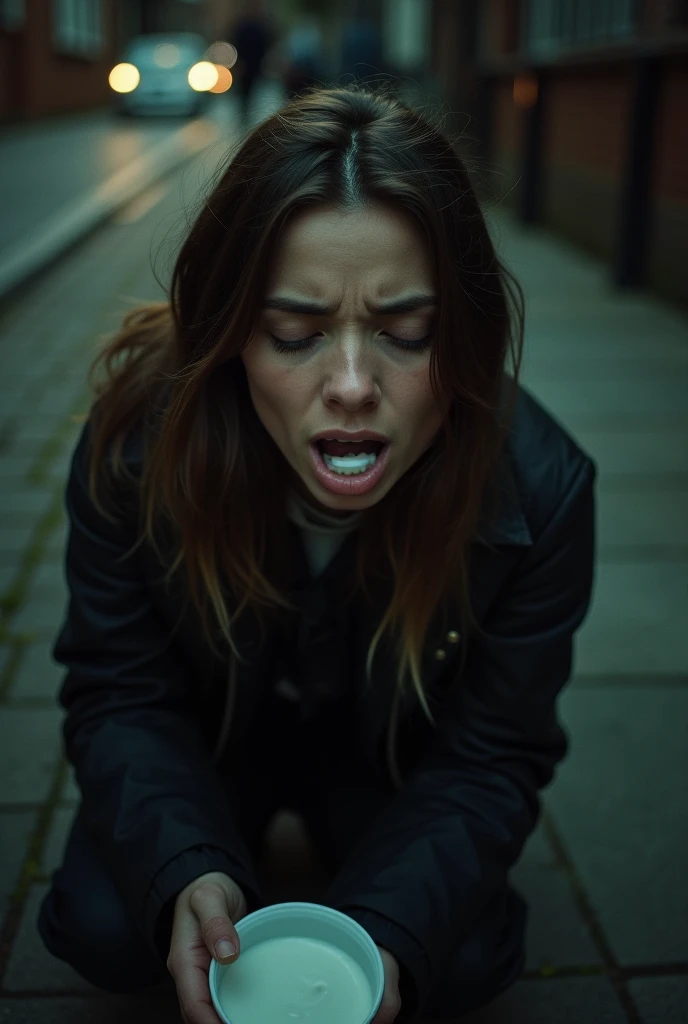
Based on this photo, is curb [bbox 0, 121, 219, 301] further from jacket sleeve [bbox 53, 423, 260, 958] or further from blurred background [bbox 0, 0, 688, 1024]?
jacket sleeve [bbox 53, 423, 260, 958]

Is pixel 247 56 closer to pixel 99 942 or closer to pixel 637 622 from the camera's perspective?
pixel 637 622

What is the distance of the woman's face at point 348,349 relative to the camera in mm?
1525

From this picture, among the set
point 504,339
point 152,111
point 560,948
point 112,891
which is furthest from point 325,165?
point 152,111

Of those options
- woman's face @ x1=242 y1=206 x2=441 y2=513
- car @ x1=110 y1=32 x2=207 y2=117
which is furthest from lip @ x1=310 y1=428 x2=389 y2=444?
car @ x1=110 y1=32 x2=207 y2=117

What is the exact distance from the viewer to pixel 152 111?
69.4ft

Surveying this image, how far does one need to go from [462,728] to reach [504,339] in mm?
615

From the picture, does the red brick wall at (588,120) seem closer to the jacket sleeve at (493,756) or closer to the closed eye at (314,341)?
the jacket sleeve at (493,756)

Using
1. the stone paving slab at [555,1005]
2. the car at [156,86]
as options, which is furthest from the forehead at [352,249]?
the car at [156,86]

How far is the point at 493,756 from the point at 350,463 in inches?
21.8

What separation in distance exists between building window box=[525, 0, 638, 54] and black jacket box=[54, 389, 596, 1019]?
7.34 metres

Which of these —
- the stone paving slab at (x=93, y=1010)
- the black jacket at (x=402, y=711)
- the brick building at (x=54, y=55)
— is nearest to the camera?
the black jacket at (x=402, y=711)

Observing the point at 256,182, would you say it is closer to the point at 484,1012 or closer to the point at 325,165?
the point at 325,165

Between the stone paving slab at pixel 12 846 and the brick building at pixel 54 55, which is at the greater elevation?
the brick building at pixel 54 55

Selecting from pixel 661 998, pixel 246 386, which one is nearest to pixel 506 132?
pixel 246 386
